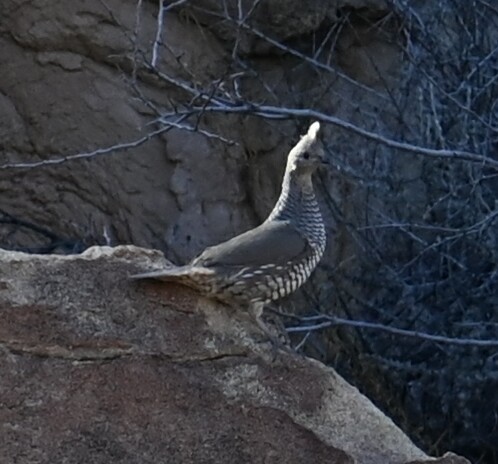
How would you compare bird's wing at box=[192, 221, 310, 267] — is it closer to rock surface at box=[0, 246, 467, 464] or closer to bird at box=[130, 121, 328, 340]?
bird at box=[130, 121, 328, 340]

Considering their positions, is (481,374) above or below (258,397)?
below

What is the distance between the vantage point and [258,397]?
4.38 m

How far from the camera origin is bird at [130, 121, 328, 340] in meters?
4.52

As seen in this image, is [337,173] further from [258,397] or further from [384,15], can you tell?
[258,397]

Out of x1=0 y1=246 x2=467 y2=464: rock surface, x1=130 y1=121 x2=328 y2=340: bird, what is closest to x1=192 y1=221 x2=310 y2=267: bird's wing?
x1=130 y1=121 x2=328 y2=340: bird

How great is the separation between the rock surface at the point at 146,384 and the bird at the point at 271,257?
7 cm

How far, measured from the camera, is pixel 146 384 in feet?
14.1

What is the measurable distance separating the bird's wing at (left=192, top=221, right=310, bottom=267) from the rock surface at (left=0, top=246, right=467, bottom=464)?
0.15 metres

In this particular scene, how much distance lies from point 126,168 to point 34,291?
12.0 ft

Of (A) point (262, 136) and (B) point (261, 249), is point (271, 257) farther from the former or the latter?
(A) point (262, 136)

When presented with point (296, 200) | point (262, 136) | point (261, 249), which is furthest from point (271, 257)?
point (262, 136)

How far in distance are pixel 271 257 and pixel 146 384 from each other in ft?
2.06

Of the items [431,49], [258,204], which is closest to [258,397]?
[431,49]

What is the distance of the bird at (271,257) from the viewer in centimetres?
452
